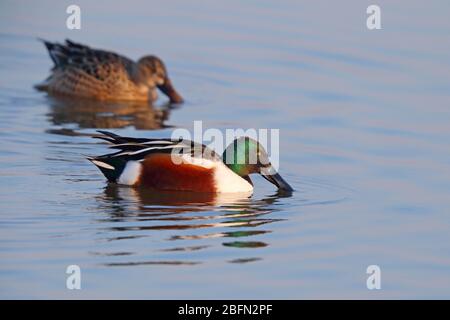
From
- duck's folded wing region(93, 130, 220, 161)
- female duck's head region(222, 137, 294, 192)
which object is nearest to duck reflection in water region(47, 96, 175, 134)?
duck's folded wing region(93, 130, 220, 161)

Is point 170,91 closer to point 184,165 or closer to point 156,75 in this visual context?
point 156,75

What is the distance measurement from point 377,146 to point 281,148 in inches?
37.2

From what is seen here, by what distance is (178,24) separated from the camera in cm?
1694

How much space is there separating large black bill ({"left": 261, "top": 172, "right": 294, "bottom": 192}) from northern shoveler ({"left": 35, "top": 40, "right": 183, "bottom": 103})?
373cm

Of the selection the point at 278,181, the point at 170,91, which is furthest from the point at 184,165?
the point at 170,91

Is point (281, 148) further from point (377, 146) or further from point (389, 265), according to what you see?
point (389, 265)

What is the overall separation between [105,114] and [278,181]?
3660 mm

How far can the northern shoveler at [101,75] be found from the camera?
1480 centimetres

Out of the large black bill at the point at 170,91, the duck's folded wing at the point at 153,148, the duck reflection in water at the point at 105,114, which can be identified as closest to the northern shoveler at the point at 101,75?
the large black bill at the point at 170,91

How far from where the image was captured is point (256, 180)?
1174cm


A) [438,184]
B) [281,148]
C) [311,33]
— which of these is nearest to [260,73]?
[311,33]

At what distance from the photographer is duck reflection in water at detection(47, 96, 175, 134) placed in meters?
13.6

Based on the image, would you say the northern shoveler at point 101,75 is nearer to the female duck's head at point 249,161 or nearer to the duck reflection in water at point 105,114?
the duck reflection in water at point 105,114

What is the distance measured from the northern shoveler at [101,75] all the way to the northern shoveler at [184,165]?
3.66 metres
